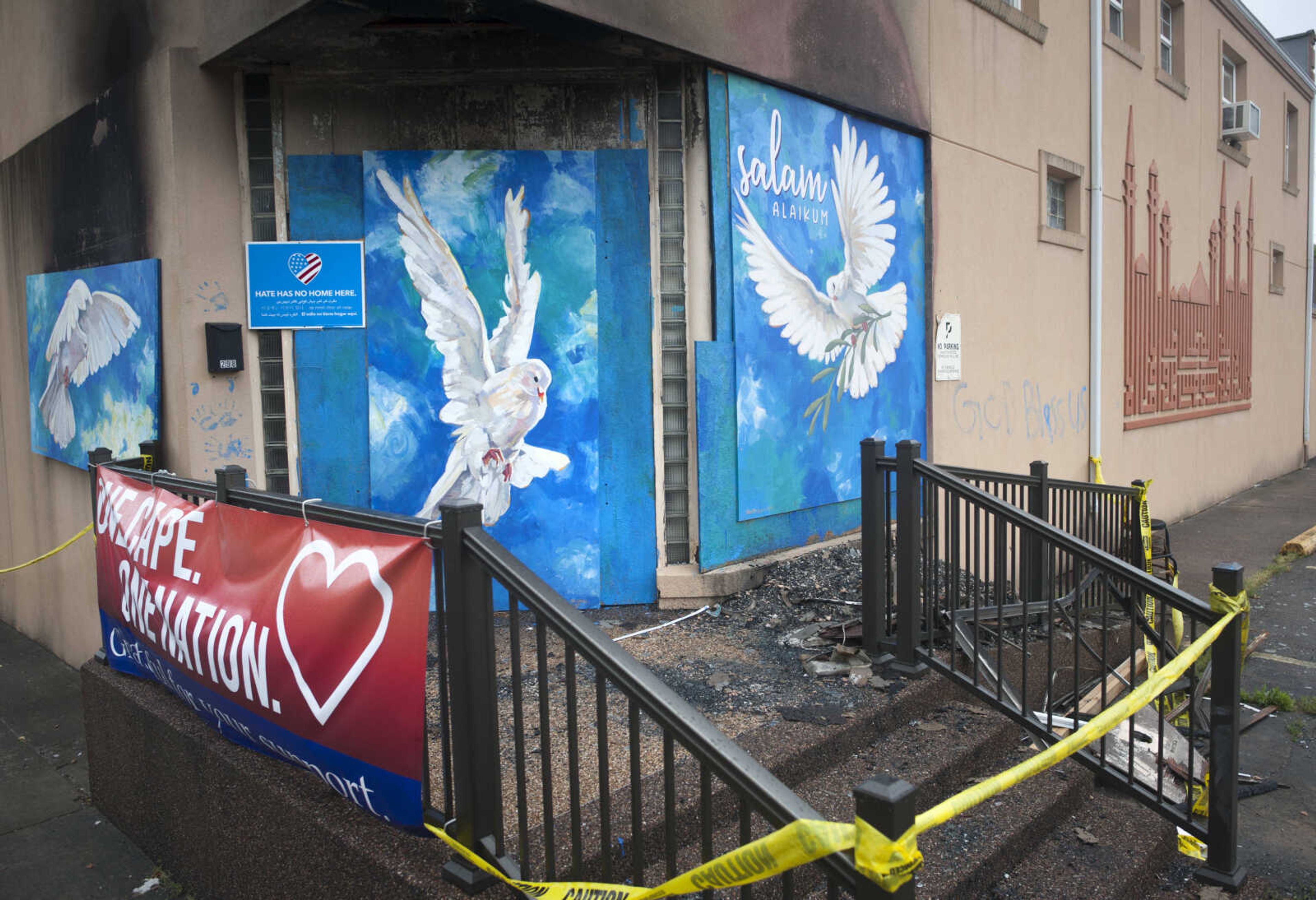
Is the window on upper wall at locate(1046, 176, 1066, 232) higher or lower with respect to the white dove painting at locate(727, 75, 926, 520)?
higher

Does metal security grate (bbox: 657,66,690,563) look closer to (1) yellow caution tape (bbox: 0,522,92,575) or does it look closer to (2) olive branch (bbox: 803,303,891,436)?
(2) olive branch (bbox: 803,303,891,436)

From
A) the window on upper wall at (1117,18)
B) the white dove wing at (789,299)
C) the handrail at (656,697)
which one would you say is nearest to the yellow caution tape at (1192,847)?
the handrail at (656,697)

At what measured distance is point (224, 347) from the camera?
561 centimetres

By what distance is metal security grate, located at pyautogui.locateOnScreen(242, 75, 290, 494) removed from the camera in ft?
18.6

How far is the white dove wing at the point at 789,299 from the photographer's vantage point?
6.30m

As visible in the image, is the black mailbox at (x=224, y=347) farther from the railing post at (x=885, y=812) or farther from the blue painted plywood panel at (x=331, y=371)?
the railing post at (x=885, y=812)

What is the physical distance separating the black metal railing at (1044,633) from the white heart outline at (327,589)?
109 inches

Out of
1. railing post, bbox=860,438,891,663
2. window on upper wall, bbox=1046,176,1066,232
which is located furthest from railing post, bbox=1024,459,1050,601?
window on upper wall, bbox=1046,176,1066,232

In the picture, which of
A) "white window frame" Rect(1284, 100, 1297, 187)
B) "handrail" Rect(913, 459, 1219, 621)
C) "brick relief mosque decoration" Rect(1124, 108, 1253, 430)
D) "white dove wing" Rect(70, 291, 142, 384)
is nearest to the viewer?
"handrail" Rect(913, 459, 1219, 621)

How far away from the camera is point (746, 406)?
20.6ft

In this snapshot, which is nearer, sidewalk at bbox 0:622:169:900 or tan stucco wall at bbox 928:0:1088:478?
sidewalk at bbox 0:622:169:900

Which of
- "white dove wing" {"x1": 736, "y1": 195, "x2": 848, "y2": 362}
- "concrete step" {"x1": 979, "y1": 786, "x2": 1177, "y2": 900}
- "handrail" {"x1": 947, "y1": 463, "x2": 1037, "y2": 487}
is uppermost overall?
"white dove wing" {"x1": 736, "y1": 195, "x2": 848, "y2": 362}

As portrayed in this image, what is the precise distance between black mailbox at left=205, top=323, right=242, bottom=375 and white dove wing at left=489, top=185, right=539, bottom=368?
4.91ft

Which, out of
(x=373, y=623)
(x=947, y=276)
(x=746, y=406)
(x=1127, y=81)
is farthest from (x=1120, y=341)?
(x=373, y=623)
